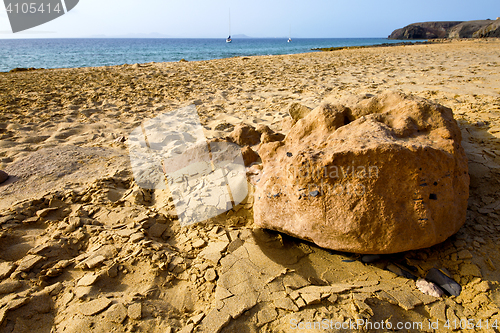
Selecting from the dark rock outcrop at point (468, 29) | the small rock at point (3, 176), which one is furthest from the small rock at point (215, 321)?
the dark rock outcrop at point (468, 29)

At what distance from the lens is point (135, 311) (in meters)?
1.29

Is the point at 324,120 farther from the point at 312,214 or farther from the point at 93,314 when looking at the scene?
the point at 93,314

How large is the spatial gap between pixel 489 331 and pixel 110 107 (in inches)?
209

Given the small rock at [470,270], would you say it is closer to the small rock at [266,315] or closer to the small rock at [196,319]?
Result: the small rock at [266,315]

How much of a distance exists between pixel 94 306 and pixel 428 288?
65.5 inches

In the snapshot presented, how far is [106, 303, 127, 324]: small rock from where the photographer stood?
1.25 metres

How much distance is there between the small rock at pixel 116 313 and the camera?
4.09ft

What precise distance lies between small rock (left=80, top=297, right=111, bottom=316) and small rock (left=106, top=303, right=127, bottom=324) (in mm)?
40

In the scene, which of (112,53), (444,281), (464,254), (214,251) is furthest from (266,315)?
(112,53)

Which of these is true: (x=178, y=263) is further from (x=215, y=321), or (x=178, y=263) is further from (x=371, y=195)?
(x=371, y=195)

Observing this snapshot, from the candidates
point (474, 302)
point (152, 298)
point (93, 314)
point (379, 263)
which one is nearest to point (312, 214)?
point (379, 263)

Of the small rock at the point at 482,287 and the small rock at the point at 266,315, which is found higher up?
the small rock at the point at 482,287

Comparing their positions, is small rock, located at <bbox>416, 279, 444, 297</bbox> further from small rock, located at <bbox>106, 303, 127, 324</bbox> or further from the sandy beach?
small rock, located at <bbox>106, 303, 127, 324</bbox>
